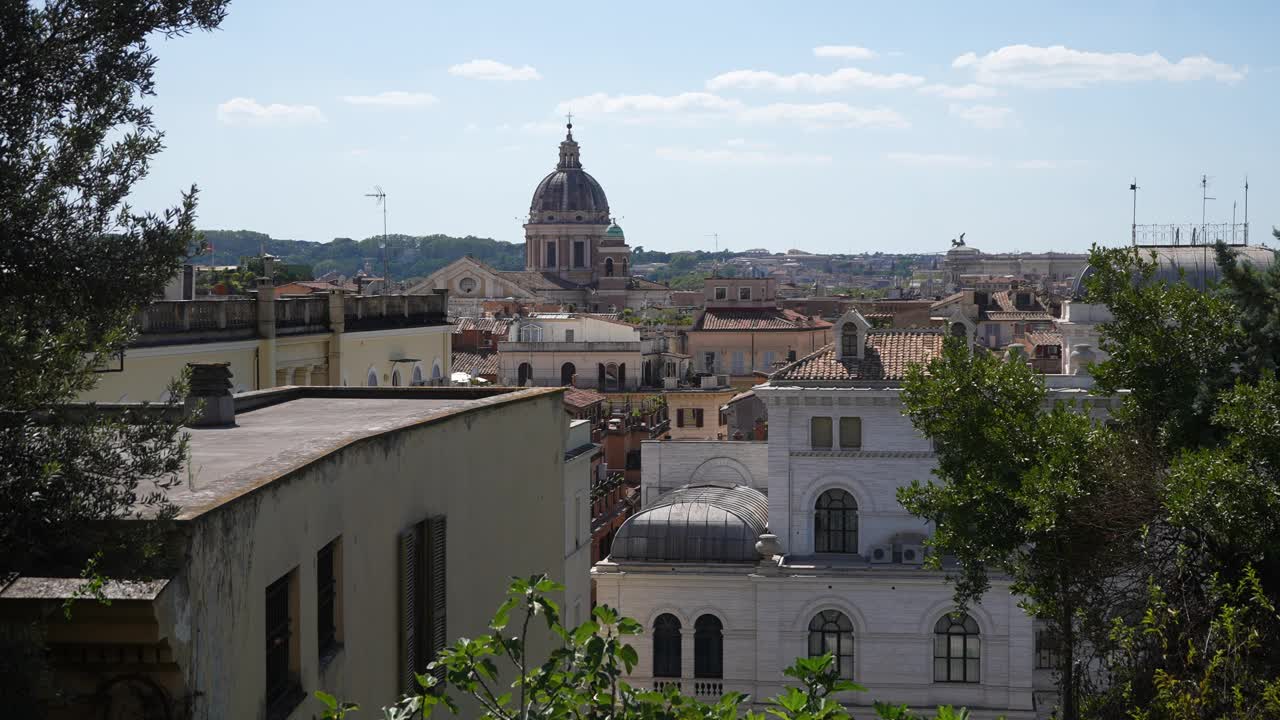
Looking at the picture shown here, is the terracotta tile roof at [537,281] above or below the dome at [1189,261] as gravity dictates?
above

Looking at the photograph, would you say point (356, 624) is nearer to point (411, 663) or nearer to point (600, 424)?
point (411, 663)

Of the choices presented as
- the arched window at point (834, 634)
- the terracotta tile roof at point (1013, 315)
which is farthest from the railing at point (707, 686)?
the terracotta tile roof at point (1013, 315)

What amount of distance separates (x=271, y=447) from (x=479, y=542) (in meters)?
1.84

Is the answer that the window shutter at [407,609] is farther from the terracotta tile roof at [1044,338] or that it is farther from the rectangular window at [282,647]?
the terracotta tile roof at [1044,338]

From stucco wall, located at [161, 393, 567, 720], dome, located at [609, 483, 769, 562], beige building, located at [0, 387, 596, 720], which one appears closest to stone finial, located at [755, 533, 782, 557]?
dome, located at [609, 483, 769, 562]

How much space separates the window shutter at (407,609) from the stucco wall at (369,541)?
0.23ft

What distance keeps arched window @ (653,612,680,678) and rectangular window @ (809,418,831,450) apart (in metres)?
4.55

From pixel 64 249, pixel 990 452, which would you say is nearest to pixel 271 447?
pixel 64 249

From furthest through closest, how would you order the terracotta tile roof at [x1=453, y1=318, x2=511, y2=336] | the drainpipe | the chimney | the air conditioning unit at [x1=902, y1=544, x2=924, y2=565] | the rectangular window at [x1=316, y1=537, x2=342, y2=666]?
the terracotta tile roof at [x1=453, y1=318, x2=511, y2=336], the air conditioning unit at [x1=902, y1=544, x2=924, y2=565], the drainpipe, the chimney, the rectangular window at [x1=316, y1=537, x2=342, y2=666]

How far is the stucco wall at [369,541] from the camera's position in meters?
5.23

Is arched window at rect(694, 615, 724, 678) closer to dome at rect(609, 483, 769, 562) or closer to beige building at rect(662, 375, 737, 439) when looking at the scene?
dome at rect(609, 483, 769, 562)

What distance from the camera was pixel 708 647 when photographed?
105 ft

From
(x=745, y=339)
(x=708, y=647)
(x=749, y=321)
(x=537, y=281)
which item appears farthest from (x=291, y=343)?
(x=537, y=281)

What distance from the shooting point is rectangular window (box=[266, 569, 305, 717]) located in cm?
605
